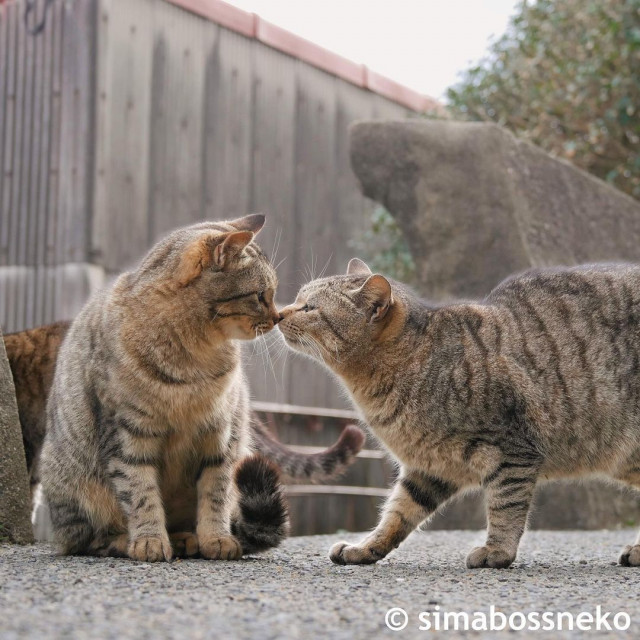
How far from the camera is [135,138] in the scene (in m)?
6.83

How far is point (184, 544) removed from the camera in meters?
3.69

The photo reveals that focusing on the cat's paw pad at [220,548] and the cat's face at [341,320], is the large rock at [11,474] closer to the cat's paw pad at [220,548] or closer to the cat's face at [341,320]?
the cat's paw pad at [220,548]

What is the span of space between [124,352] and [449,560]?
1608 mm

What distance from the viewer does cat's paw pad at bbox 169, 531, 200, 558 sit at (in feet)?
12.0

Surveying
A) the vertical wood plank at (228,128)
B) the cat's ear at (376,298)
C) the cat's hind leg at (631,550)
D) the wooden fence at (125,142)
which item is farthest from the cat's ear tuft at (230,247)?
the vertical wood plank at (228,128)

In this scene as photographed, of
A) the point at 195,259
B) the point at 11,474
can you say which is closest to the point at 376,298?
the point at 195,259

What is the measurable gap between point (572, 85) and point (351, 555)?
5392mm

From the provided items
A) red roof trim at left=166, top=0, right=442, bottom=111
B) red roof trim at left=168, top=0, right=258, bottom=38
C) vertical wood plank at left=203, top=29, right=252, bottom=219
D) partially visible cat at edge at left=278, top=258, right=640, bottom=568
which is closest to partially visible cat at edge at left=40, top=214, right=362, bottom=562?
partially visible cat at edge at left=278, top=258, right=640, bottom=568

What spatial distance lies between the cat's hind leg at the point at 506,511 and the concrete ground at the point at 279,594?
0.28 feet

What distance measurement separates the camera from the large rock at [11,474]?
391 cm

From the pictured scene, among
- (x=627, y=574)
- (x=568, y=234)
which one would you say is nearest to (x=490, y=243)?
(x=568, y=234)

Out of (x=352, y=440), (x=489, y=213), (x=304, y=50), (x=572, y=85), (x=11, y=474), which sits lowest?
(x=11, y=474)

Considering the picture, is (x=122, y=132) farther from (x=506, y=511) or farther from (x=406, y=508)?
(x=506, y=511)

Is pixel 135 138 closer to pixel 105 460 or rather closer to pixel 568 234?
pixel 568 234
